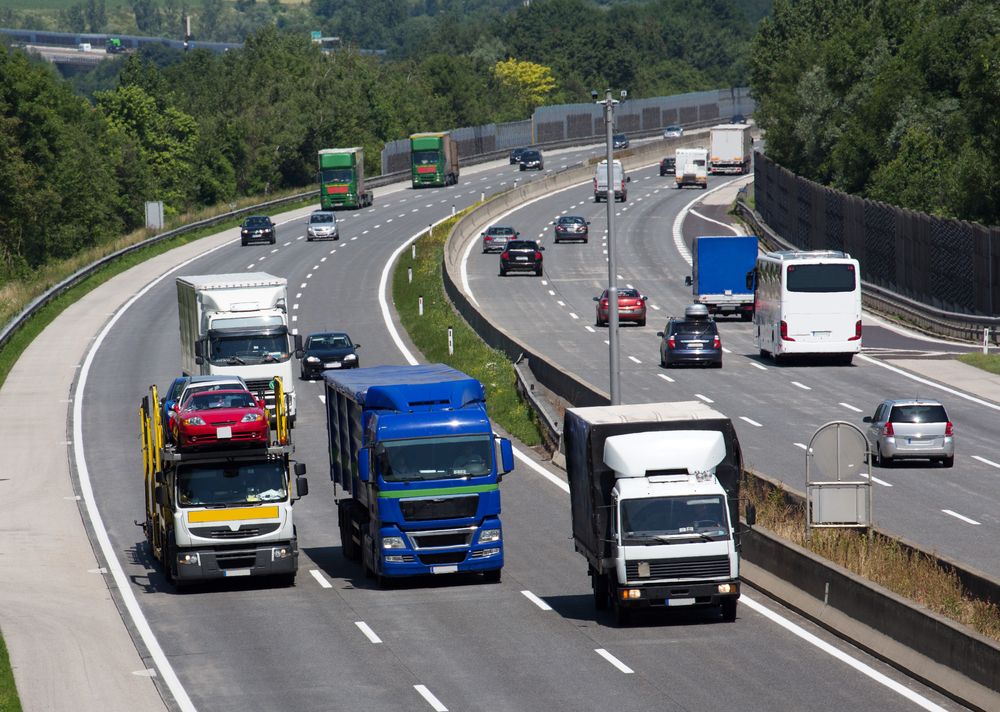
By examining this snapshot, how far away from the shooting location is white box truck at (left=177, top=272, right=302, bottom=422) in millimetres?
45062

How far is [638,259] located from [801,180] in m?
11.1

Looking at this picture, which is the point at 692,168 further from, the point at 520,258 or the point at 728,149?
the point at 520,258

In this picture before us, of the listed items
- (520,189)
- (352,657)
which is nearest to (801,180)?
(520,189)

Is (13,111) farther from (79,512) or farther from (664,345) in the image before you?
(79,512)

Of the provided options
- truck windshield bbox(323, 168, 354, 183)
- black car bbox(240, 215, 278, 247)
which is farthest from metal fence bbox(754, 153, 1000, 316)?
truck windshield bbox(323, 168, 354, 183)

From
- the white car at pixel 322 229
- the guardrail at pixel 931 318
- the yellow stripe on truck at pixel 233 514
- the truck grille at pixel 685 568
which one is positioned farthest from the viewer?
the white car at pixel 322 229

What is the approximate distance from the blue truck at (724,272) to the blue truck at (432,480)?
4104 centimetres

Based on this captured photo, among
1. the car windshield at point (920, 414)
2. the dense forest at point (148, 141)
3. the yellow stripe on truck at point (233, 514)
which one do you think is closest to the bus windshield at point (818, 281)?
the car windshield at point (920, 414)

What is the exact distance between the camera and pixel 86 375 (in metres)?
57.9

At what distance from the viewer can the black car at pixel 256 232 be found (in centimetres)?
9850

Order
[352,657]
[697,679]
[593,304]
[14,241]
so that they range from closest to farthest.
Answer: [697,679] < [352,657] < [593,304] < [14,241]

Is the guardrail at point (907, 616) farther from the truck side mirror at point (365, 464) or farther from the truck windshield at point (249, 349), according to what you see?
the truck windshield at point (249, 349)

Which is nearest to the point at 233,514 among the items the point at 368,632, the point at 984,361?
the point at 368,632

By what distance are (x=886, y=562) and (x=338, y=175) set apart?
95144 mm
